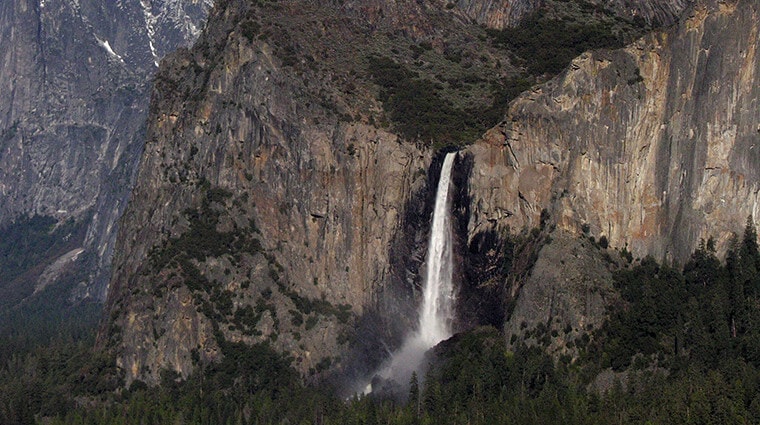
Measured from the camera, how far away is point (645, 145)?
6324 inches

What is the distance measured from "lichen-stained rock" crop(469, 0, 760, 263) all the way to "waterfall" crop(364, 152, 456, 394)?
570 cm

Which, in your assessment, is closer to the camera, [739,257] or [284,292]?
[739,257]

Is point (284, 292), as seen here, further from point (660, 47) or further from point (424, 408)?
point (660, 47)

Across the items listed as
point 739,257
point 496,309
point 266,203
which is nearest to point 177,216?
point 266,203

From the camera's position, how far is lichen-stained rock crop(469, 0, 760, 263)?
154m

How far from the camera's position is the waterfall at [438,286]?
566 ft

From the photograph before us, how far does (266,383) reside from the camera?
169 metres

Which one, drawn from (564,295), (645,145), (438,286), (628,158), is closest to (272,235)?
(438,286)

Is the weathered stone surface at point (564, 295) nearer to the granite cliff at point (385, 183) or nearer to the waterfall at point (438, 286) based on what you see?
the granite cliff at point (385, 183)

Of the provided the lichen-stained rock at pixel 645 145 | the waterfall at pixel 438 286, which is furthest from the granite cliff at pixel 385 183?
the waterfall at pixel 438 286

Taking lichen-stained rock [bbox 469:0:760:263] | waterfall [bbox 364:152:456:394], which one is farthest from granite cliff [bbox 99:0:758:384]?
waterfall [bbox 364:152:456:394]

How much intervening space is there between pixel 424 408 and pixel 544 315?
594 inches

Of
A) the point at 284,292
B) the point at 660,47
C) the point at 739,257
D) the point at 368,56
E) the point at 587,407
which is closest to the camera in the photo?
the point at 587,407

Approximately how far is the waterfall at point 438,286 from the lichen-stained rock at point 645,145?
5.70m
